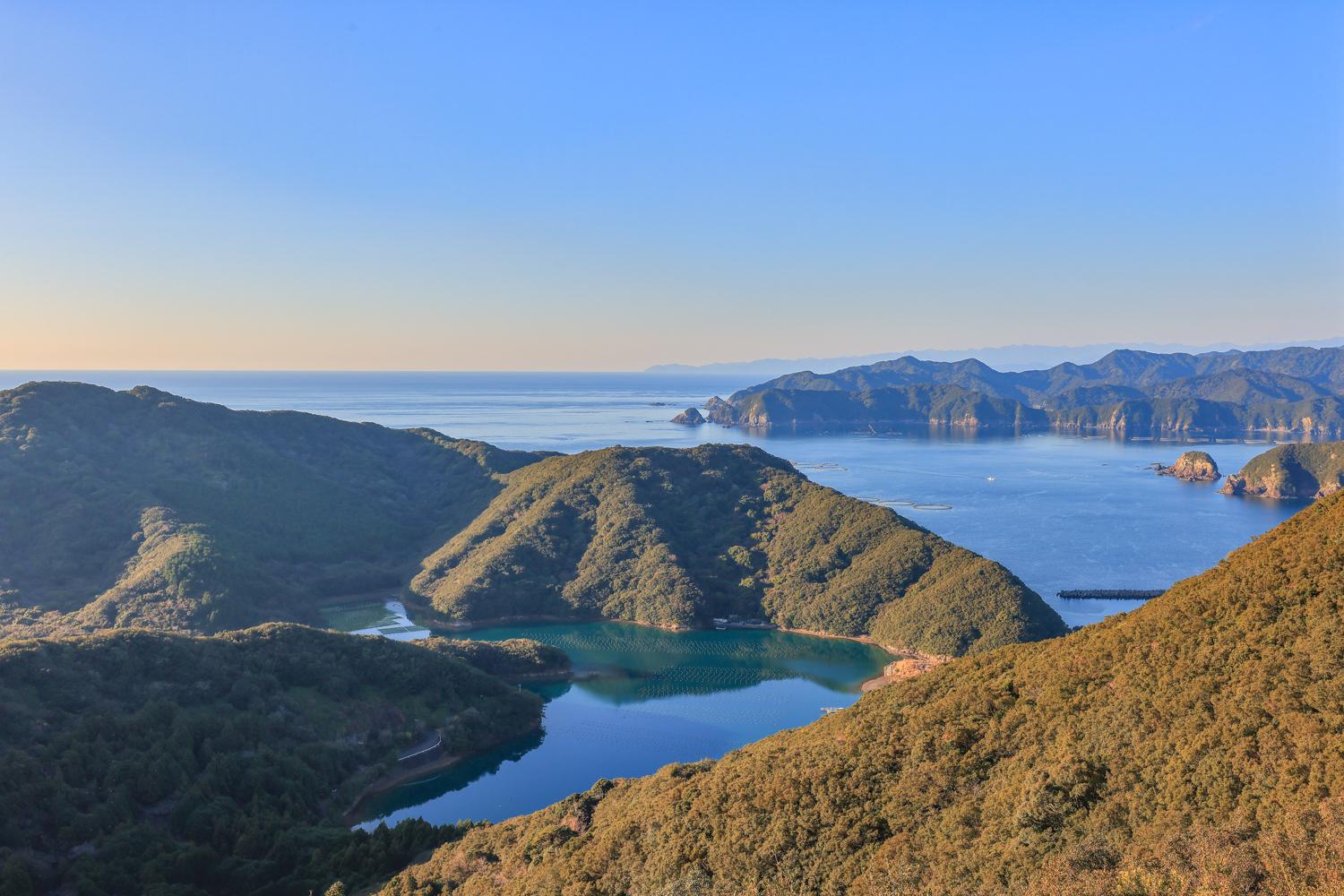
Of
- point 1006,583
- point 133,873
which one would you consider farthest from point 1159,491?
point 133,873

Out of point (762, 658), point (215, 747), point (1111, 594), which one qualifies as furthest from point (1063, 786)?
point (1111, 594)

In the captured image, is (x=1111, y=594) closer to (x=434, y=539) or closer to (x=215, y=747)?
(x=434, y=539)

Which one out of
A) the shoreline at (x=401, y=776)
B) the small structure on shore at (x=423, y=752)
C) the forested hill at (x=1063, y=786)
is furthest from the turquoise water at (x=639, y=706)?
the forested hill at (x=1063, y=786)

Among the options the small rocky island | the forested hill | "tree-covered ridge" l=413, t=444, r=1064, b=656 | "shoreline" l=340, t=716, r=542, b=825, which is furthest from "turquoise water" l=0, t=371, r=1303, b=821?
the forested hill

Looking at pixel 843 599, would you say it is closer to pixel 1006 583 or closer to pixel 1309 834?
pixel 1006 583

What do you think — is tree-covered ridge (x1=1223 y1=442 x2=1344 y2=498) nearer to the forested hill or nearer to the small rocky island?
the small rocky island
